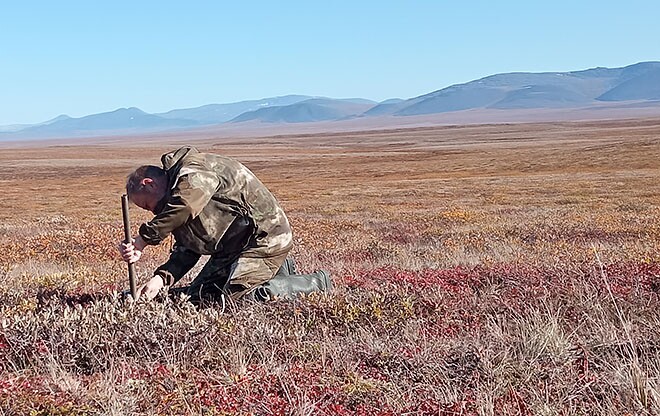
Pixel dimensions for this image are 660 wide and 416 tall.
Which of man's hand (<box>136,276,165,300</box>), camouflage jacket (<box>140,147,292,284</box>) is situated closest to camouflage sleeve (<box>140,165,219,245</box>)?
camouflage jacket (<box>140,147,292,284</box>)

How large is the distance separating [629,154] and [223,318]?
169 feet

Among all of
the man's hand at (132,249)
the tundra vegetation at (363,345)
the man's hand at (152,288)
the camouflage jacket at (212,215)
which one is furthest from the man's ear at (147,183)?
the tundra vegetation at (363,345)

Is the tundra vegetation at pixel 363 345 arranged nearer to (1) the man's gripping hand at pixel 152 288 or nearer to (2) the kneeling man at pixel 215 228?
(1) the man's gripping hand at pixel 152 288

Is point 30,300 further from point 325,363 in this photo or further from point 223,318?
point 325,363

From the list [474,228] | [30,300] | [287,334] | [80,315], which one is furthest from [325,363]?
[474,228]

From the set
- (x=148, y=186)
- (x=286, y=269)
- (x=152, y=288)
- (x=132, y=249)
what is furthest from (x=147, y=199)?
(x=286, y=269)

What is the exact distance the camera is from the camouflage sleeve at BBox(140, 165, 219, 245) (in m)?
4.66

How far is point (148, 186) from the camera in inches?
195

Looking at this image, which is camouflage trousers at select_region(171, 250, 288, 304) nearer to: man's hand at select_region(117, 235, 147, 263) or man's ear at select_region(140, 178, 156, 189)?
man's hand at select_region(117, 235, 147, 263)

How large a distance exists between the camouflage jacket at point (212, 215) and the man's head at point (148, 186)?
0.17ft

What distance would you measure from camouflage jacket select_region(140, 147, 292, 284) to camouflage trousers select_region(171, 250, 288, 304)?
0.19ft

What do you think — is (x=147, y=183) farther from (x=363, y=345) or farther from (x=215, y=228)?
(x=363, y=345)

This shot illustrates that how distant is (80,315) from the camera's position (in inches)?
175

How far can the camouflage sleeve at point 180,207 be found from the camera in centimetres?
466
